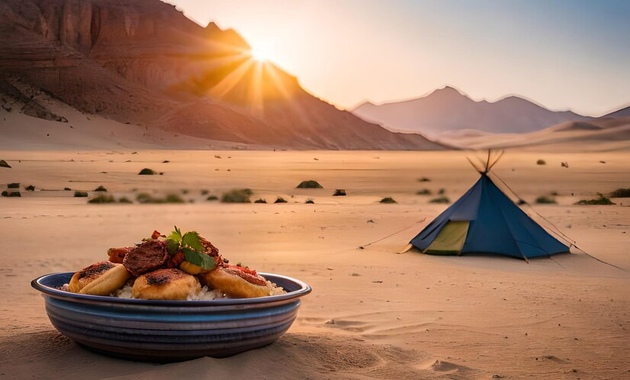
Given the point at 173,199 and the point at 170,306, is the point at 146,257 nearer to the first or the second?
the point at 170,306

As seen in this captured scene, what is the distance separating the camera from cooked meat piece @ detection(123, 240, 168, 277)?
5.60 meters

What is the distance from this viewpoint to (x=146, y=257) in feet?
18.6

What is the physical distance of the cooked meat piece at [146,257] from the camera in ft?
18.4

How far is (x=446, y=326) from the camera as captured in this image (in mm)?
7660

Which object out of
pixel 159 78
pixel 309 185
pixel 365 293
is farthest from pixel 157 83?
pixel 365 293

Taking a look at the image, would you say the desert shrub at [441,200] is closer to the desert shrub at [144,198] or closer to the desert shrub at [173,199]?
the desert shrub at [173,199]

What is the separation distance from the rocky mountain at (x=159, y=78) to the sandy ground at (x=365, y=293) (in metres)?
82.6

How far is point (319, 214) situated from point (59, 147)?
61997 mm

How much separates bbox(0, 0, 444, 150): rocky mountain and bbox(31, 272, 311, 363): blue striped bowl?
9436cm

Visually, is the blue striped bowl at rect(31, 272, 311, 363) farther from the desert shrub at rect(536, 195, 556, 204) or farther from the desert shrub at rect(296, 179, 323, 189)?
the desert shrub at rect(296, 179, 323, 189)

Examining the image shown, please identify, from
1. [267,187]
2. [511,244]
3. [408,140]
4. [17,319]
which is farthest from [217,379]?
[408,140]

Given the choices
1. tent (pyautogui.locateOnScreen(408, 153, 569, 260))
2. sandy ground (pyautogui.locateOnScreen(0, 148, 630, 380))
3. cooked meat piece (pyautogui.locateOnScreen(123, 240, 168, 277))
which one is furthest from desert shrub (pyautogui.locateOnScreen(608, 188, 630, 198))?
cooked meat piece (pyautogui.locateOnScreen(123, 240, 168, 277))

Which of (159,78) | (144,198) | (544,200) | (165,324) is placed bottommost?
(144,198)

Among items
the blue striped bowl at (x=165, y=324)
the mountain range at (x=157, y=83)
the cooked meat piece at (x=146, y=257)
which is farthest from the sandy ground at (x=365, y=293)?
the mountain range at (x=157, y=83)
